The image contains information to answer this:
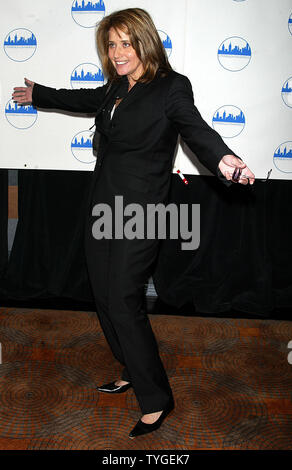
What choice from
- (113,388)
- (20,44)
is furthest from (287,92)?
(113,388)

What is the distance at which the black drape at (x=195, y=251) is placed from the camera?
2.79 metres

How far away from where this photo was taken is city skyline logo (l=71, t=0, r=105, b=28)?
227 cm

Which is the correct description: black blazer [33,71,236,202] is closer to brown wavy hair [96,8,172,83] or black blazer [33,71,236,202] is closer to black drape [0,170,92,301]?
→ brown wavy hair [96,8,172,83]

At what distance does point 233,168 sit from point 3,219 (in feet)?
6.50

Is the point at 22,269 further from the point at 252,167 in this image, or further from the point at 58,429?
the point at 252,167

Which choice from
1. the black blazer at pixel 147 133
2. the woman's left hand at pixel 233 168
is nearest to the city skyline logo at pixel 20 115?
the black blazer at pixel 147 133

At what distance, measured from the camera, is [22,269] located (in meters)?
2.91

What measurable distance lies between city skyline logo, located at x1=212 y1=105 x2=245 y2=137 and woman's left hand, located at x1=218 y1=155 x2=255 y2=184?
1.12 metres

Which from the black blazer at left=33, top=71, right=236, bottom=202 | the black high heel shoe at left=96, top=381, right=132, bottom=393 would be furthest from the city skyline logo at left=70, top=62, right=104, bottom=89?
the black high heel shoe at left=96, top=381, right=132, bottom=393

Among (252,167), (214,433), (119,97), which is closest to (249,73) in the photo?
(252,167)

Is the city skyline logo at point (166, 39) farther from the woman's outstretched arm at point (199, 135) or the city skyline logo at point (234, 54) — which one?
the woman's outstretched arm at point (199, 135)

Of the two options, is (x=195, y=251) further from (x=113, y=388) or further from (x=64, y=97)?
(x=64, y=97)

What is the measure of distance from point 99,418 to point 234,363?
782 millimetres

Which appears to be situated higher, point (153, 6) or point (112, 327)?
point (153, 6)
